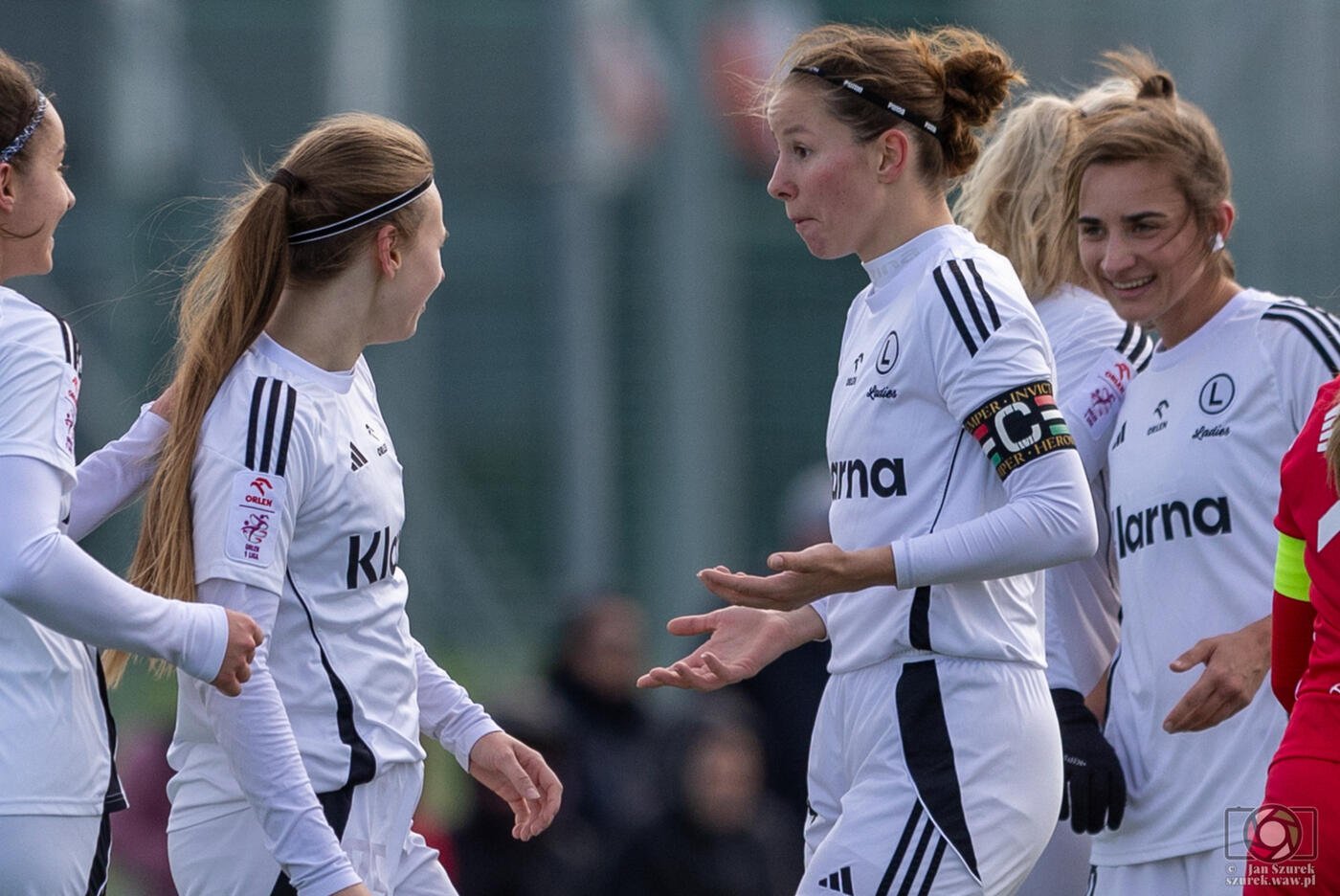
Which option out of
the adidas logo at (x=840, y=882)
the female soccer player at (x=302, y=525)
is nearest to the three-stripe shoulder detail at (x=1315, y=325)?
the adidas logo at (x=840, y=882)

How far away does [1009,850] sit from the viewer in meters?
3.26

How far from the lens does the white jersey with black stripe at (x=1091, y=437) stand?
418 cm

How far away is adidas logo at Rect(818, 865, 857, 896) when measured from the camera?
10.6 ft

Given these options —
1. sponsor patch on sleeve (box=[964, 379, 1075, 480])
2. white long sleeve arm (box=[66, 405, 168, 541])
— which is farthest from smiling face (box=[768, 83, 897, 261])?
white long sleeve arm (box=[66, 405, 168, 541])

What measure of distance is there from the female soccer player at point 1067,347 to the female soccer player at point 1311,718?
0.87 m

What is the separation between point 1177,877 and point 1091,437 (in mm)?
965

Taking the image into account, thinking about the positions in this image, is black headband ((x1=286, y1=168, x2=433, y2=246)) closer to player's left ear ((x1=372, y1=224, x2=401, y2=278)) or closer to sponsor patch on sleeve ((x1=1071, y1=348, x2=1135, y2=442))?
player's left ear ((x1=372, y1=224, x2=401, y2=278))

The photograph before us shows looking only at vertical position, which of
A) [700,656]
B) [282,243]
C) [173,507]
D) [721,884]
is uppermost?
[282,243]

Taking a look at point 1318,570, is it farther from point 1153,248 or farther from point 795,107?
point 795,107

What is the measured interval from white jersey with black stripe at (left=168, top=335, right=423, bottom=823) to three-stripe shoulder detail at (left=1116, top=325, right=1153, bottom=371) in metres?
1.75

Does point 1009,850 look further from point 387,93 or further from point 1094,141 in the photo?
point 387,93

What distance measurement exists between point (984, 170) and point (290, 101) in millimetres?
14286

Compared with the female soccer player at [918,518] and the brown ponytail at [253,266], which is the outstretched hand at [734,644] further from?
the brown ponytail at [253,266]

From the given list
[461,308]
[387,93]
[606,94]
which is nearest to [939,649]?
[606,94]
